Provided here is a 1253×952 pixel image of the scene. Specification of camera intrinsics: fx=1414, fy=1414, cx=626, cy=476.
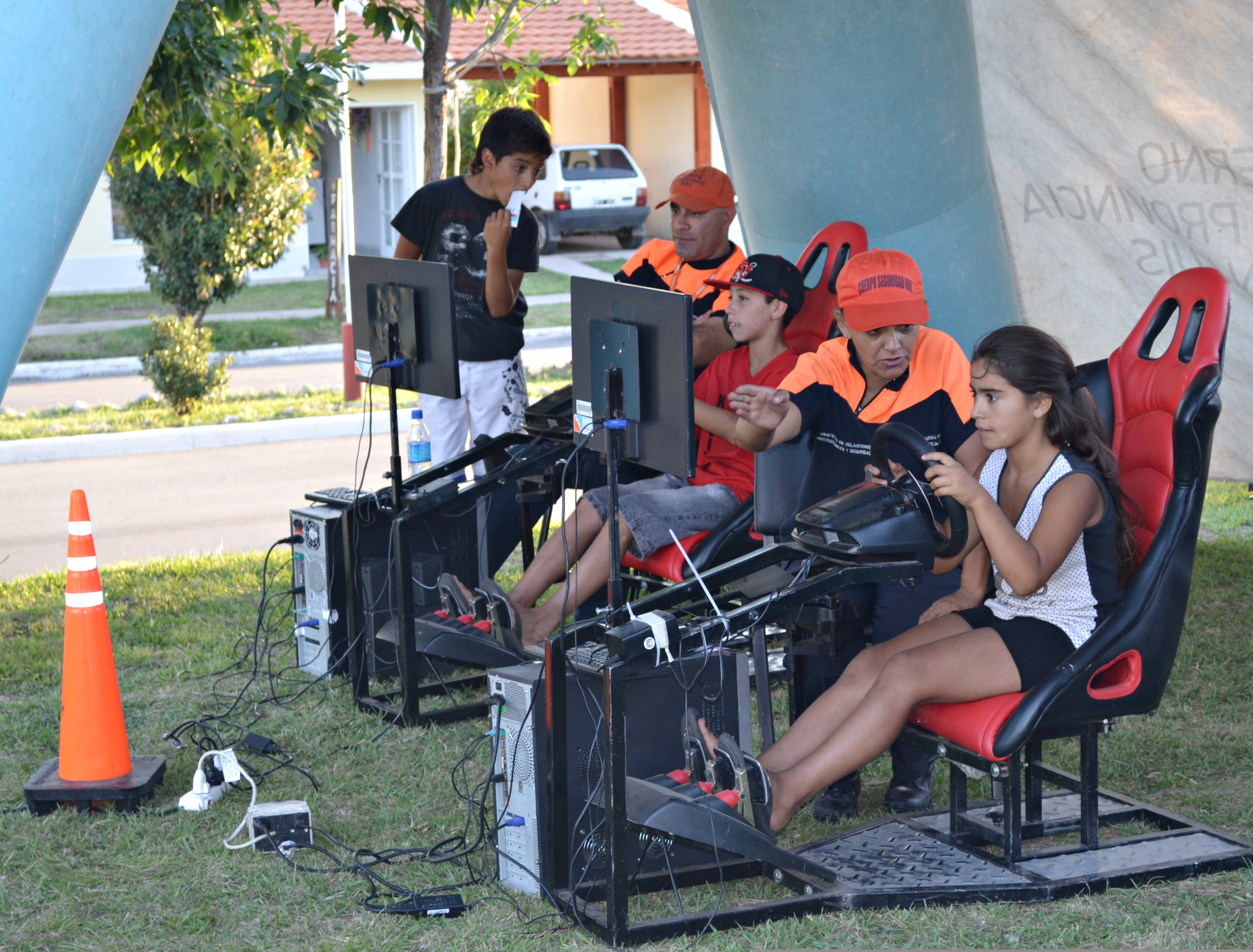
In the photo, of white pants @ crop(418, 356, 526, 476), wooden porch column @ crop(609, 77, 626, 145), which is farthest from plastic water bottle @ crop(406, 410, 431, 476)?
wooden porch column @ crop(609, 77, 626, 145)

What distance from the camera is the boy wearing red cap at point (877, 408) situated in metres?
4.36

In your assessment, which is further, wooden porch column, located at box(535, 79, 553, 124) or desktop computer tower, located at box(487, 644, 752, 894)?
wooden porch column, located at box(535, 79, 553, 124)

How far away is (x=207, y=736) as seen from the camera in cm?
513

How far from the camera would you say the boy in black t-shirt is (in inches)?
243

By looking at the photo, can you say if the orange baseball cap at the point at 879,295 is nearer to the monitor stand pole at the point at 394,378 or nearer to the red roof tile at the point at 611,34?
the monitor stand pole at the point at 394,378

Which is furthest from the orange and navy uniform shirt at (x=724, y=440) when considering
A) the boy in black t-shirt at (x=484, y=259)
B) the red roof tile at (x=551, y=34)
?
the red roof tile at (x=551, y=34)

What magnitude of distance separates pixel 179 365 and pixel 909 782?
8937mm

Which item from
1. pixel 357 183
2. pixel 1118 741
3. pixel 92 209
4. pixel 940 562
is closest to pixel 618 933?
pixel 940 562

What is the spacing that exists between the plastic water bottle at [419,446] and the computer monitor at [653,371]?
198 cm

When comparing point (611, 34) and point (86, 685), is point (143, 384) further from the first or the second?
point (611, 34)

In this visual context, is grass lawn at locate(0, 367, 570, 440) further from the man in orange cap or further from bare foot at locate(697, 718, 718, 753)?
bare foot at locate(697, 718, 718, 753)

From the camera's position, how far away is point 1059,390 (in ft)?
12.4

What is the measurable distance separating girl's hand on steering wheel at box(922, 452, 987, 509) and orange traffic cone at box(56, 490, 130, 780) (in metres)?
2.72

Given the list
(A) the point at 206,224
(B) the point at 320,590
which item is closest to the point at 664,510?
(B) the point at 320,590
